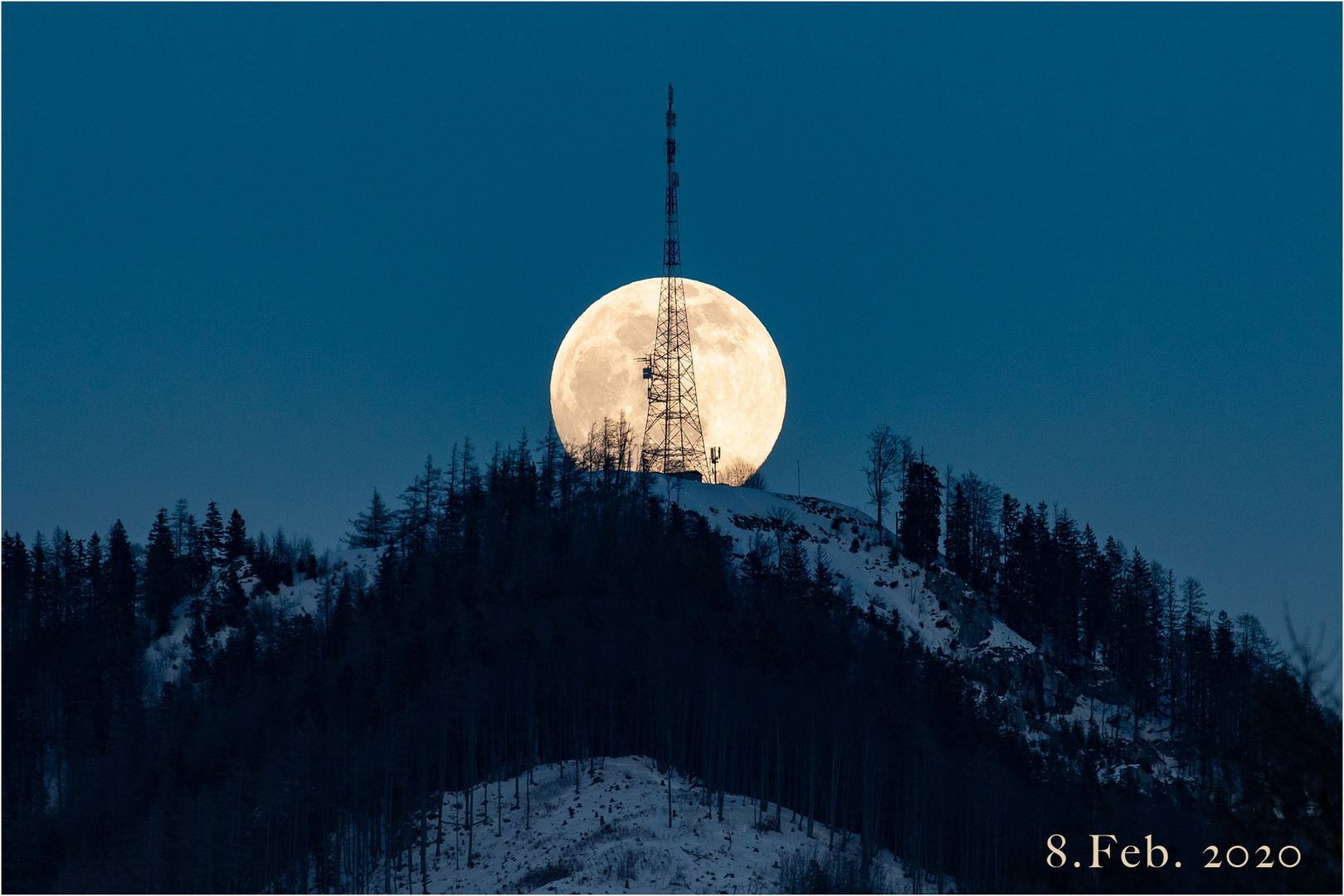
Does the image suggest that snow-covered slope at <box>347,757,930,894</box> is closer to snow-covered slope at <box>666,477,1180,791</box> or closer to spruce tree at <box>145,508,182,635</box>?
snow-covered slope at <box>666,477,1180,791</box>

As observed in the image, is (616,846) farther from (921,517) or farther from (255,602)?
(921,517)

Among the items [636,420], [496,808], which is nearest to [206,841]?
[496,808]

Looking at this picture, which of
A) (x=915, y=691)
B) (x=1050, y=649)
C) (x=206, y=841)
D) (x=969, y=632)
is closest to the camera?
(x=206, y=841)

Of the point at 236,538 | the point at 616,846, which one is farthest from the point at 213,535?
the point at 616,846

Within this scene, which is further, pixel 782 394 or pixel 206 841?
pixel 782 394

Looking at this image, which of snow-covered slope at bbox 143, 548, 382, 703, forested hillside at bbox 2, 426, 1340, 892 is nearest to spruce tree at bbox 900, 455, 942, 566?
forested hillside at bbox 2, 426, 1340, 892

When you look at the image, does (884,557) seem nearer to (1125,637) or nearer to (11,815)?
(1125,637)

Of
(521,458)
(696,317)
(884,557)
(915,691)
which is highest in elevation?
(696,317)

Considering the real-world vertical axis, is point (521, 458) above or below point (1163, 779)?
above
